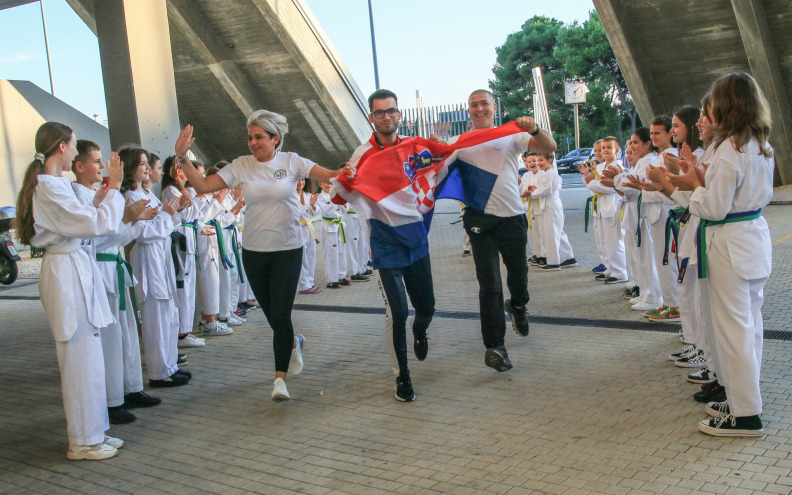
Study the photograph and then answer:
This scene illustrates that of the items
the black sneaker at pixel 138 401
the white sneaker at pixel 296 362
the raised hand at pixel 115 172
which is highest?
the raised hand at pixel 115 172

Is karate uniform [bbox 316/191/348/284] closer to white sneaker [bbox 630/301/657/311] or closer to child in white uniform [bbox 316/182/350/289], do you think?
child in white uniform [bbox 316/182/350/289]

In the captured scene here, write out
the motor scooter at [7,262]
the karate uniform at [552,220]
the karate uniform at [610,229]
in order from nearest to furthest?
1. the karate uniform at [610,229]
2. the karate uniform at [552,220]
3. the motor scooter at [7,262]

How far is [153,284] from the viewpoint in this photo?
5914 millimetres

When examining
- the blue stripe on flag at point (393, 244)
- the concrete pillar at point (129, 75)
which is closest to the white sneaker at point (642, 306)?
the blue stripe on flag at point (393, 244)

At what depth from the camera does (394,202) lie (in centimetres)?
532

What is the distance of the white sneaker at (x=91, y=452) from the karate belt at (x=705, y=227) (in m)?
3.82

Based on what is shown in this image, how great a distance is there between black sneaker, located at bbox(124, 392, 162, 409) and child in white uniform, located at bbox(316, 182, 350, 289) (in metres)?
5.34

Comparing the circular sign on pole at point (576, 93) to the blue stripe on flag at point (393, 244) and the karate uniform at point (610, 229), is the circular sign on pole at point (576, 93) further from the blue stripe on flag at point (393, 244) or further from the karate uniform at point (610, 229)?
the blue stripe on flag at point (393, 244)

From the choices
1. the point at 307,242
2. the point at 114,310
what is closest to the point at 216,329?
the point at 114,310

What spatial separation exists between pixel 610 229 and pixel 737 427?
5606 millimetres

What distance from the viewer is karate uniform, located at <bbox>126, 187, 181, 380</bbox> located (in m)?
5.90

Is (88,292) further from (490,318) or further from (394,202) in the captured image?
(490,318)

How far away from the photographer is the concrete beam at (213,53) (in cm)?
1722

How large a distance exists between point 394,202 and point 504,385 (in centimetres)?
161
